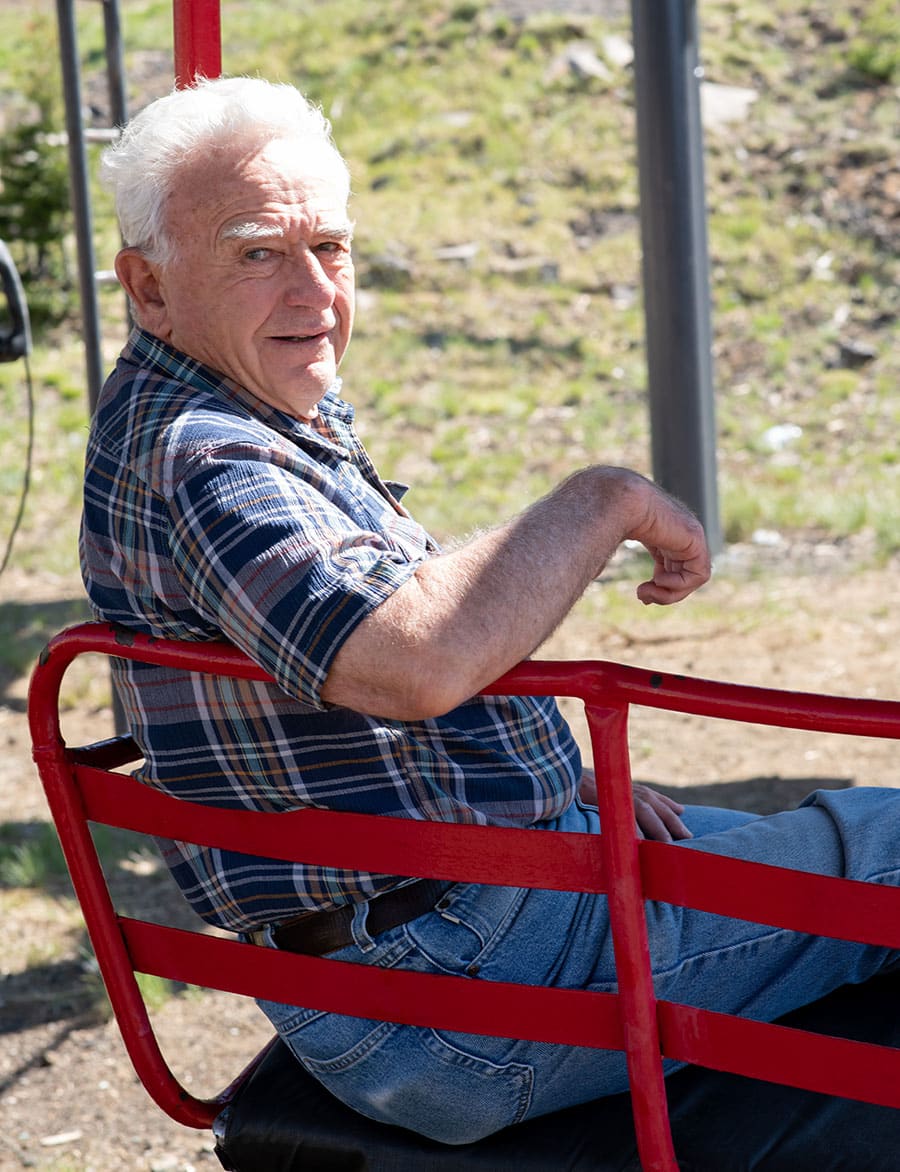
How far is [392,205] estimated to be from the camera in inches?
448

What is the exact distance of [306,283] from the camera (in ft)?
6.59

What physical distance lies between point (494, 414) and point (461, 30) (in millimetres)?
6257

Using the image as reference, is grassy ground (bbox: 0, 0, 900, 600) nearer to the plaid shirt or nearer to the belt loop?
the plaid shirt

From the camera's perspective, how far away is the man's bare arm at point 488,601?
5.16ft

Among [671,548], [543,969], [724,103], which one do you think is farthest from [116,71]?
[724,103]

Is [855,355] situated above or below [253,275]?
below

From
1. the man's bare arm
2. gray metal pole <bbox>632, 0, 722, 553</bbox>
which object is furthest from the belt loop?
gray metal pole <bbox>632, 0, 722, 553</bbox>

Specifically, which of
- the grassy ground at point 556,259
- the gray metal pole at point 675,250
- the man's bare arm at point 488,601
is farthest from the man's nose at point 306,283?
the grassy ground at point 556,259

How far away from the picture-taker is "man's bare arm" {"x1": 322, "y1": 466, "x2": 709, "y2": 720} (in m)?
1.57

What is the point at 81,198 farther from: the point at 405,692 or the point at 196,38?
the point at 405,692

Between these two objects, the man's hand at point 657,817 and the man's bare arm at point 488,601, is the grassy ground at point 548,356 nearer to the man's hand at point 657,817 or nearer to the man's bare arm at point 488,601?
the man's hand at point 657,817

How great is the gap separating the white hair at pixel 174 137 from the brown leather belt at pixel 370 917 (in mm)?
887

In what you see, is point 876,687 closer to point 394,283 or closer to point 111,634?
point 111,634

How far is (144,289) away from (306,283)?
0.73 ft
